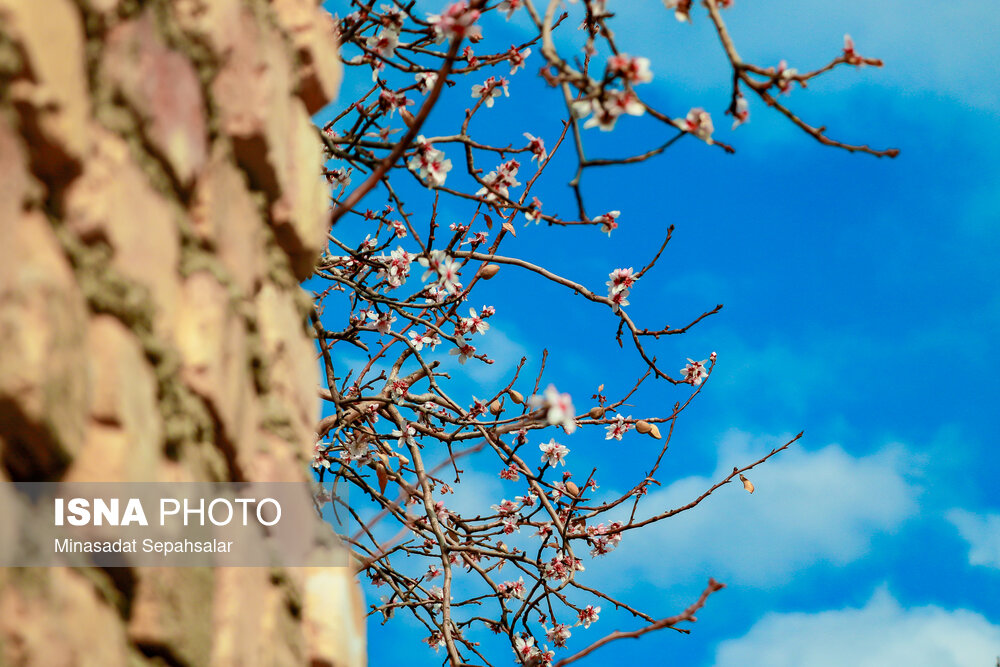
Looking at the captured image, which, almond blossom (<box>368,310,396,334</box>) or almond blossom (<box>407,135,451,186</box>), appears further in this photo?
almond blossom (<box>368,310,396,334</box>)

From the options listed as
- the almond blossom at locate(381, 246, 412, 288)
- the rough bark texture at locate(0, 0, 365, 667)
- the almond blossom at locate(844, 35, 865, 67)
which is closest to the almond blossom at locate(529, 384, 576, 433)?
the rough bark texture at locate(0, 0, 365, 667)

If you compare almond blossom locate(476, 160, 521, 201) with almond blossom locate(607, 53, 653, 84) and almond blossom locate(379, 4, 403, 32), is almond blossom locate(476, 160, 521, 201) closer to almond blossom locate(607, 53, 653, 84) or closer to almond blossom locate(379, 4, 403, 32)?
almond blossom locate(379, 4, 403, 32)

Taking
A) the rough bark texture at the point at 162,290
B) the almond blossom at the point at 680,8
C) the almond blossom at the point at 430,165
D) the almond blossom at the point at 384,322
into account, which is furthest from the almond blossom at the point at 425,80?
the rough bark texture at the point at 162,290

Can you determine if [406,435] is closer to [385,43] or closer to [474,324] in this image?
[474,324]

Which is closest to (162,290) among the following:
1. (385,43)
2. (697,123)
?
(697,123)

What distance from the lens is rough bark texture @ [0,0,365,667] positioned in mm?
901

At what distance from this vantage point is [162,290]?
1145mm

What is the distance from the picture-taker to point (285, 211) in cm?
147

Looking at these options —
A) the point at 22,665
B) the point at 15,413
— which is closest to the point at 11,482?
the point at 15,413

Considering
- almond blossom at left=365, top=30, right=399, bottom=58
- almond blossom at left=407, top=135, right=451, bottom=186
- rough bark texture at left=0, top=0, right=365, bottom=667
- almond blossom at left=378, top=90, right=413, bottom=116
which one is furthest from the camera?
almond blossom at left=378, top=90, right=413, bottom=116

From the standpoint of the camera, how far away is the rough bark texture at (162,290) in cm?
90

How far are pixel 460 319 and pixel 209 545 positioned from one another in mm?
2414

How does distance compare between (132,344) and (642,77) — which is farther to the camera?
(642,77)

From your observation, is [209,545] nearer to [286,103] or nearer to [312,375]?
[312,375]
